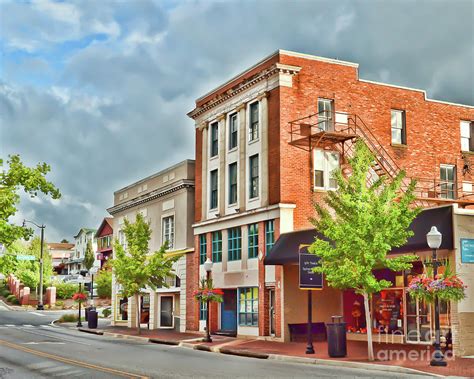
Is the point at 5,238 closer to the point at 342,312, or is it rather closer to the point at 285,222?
the point at 285,222

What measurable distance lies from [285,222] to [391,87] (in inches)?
402

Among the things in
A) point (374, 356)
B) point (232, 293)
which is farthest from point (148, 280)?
point (374, 356)

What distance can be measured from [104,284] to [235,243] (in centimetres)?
5030

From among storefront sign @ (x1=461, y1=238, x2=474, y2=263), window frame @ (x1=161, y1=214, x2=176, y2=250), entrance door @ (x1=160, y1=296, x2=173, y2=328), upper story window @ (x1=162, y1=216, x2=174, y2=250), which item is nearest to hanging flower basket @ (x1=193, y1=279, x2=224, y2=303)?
window frame @ (x1=161, y1=214, x2=176, y2=250)

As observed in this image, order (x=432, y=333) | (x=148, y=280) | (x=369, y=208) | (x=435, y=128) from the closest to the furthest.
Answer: (x=369, y=208) → (x=432, y=333) → (x=435, y=128) → (x=148, y=280)

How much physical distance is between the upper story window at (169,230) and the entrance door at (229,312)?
7.25 m

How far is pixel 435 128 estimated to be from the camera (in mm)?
38781

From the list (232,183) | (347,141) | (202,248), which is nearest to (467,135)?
(347,141)

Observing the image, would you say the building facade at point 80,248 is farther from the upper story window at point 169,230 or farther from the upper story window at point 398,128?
the upper story window at point 398,128

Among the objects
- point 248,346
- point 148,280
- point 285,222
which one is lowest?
point 248,346

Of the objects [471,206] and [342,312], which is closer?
[342,312]

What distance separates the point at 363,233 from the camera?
22578 millimetres

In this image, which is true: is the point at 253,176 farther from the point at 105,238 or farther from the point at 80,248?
the point at 80,248

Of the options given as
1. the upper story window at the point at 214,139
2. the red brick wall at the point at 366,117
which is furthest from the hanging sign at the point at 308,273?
the upper story window at the point at 214,139
